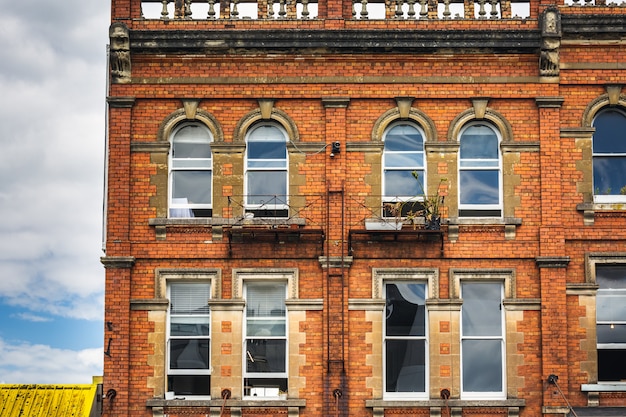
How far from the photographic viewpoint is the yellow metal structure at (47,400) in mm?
21578

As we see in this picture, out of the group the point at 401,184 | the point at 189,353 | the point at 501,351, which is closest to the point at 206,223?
the point at 189,353

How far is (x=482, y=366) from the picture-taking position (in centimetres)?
2206

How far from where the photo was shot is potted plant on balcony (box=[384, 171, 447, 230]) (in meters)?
21.9

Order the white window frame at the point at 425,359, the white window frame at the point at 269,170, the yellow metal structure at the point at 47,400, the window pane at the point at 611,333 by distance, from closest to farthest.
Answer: the yellow metal structure at the point at 47,400 < the white window frame at the point at 425,359 < the window pane at the point at 611,333 < the white window frame at the point at 269,170

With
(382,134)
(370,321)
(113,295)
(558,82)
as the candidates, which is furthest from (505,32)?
(113,295)

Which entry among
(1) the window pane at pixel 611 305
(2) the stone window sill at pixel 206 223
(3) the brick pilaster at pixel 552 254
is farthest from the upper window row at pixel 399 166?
(1) the window pane at pixel 611 305

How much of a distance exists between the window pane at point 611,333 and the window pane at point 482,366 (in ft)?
6.61

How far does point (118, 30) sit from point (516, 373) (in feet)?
34.6

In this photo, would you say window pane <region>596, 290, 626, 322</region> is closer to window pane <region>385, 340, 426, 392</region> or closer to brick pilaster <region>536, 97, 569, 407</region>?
brick pilaster <region>536, 97, 569, 407</region>

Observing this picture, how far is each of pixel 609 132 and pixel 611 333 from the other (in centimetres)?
414

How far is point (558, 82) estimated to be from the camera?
74.3ft

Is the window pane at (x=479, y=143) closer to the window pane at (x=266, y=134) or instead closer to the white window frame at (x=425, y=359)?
the white window frame at (x=425, y=359)

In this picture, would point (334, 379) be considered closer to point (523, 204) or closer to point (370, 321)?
point (370, 321)

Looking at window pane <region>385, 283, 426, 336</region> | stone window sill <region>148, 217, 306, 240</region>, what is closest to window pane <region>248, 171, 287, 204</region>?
stone window sill <region>148, 217, 306, 240</region>
